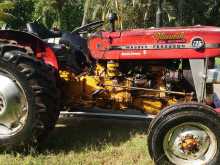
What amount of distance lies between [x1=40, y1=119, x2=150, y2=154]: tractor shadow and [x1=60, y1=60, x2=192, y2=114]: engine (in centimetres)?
39

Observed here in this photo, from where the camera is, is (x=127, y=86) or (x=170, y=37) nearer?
(x=170, y=37)

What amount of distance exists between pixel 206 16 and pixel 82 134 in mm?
34103

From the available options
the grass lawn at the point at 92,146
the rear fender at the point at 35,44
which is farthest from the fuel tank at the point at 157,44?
the grass lawn at the point at 92,146

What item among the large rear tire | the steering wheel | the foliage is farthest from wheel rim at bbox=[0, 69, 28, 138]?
the foliage

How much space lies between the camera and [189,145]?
5.04 m

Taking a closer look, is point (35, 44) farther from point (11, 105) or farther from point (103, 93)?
point (103, 93)

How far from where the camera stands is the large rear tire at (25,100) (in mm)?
5324

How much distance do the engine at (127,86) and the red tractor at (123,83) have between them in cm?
1

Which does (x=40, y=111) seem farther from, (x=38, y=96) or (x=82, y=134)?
(x=82, y=134)

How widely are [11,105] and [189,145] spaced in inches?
78.0

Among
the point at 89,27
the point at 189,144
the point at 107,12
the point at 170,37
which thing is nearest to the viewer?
the point at 189,144

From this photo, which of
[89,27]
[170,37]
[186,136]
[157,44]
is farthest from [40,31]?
[186,136]

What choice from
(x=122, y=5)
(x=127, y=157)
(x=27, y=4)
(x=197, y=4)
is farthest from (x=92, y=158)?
(x=197, y=4)

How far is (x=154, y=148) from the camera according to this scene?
4992 mm
